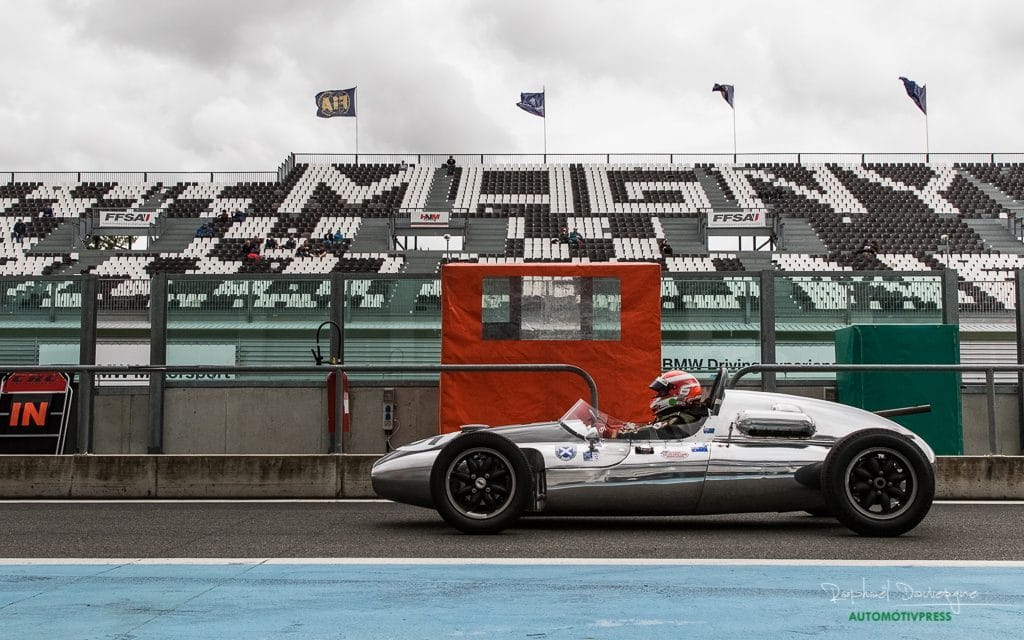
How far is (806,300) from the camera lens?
43.7ft

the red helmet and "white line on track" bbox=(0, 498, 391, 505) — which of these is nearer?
the red helmet

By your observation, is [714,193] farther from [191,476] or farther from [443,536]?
[443,536]

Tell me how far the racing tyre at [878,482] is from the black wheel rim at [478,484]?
215 cm

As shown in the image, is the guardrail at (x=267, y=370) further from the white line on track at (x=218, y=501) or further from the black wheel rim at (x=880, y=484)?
the black wheel rim at (x=880, y=484)

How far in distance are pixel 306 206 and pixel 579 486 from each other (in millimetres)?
44609

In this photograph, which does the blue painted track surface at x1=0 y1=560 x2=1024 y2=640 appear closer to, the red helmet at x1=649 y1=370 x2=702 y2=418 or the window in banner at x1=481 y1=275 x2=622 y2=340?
the red helmet at x1=649 y1=370 x2=702 y2=418

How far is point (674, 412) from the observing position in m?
8.13

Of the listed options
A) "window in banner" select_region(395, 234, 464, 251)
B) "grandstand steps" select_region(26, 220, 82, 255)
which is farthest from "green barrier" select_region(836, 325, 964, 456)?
"grandstand steps" select_region(26, 220, 82, 255)

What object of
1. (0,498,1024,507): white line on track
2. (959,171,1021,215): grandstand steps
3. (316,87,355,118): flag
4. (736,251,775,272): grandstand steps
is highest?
(316,87,355,118): flag

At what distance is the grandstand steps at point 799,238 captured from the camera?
44219mm

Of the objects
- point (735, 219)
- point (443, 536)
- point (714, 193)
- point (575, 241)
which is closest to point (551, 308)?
point (443, 536)

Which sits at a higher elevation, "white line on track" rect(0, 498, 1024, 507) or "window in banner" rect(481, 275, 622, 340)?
"window in banner" rect(481, 275, 622, 340)

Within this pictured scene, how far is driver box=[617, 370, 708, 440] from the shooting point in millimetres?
7883

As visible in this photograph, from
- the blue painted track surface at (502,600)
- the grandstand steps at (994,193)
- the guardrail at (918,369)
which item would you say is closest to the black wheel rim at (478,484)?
the blue painted track surface at (502,600)
